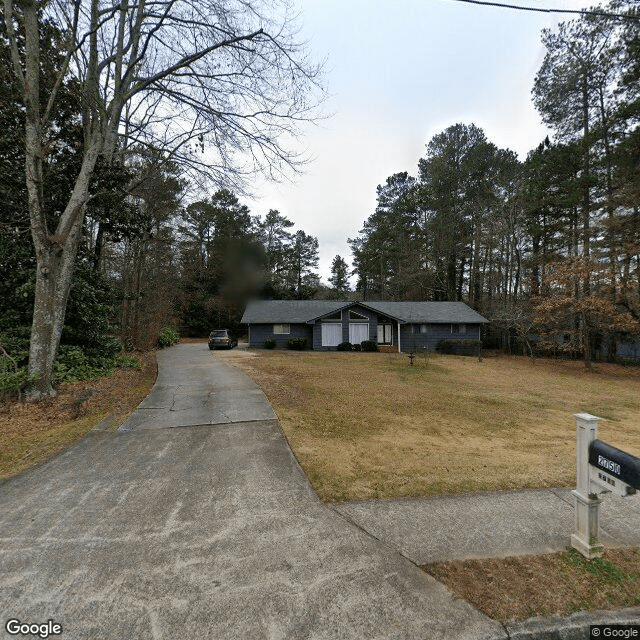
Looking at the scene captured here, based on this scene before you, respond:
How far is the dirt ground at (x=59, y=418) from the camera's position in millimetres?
4637

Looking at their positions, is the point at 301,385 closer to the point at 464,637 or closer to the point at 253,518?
the point at 253,518

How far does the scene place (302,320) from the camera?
76.4ft

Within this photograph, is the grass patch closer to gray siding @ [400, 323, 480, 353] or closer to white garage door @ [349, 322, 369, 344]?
white garage door @ [349, 322, 369, 344]

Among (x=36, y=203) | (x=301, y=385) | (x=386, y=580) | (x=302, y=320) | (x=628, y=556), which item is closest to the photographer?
(x=386, y=580)

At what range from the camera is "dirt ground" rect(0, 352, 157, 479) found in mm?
4637

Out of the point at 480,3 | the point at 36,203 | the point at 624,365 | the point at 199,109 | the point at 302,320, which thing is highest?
the point at 199,109

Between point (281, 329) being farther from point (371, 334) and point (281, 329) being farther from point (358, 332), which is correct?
point (371, 334)

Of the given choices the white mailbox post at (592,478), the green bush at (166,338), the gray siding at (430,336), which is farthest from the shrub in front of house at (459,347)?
the white mailbox post at (592,478)

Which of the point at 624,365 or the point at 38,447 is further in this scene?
the point at 624,365

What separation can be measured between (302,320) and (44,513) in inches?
799

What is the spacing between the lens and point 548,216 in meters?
22.7

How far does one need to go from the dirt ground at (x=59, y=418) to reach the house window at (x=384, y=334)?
67.2 ft

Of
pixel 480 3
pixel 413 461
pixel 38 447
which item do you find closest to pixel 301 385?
pixel 413 461

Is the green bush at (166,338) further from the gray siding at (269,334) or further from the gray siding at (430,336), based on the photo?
the gray siding at (430,336)
